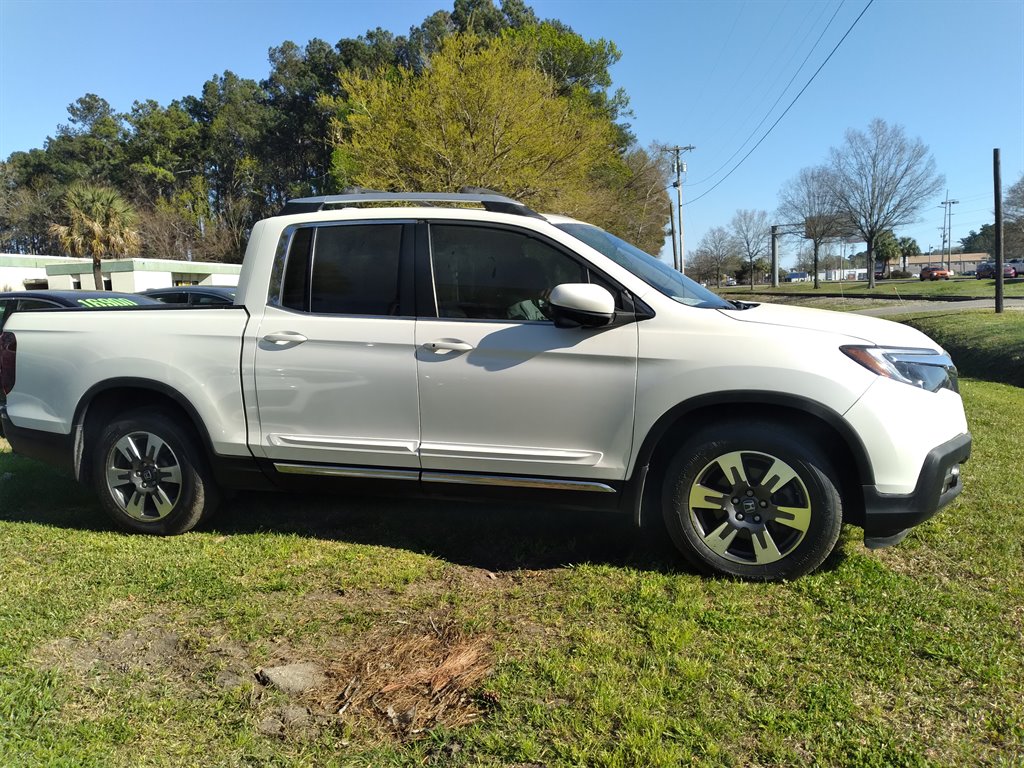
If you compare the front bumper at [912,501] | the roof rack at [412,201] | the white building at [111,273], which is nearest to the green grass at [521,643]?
the front bumper at [912,501]

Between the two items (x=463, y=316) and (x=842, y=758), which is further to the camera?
(x=463, y=316)

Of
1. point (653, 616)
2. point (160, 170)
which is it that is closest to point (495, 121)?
point (653, 616)

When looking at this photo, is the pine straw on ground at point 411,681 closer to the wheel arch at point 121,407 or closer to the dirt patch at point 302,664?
the dirt patch at point 302,664

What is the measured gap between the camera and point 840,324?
3.50 meters

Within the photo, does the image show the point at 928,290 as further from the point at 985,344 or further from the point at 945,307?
the point at 985,344

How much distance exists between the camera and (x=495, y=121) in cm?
1920

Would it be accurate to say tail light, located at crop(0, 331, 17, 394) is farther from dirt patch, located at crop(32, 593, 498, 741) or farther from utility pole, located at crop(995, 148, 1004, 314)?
utility pole, located at crop(995, 148, 1004, 314)

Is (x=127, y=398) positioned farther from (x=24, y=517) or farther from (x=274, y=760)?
(x=274, y=760)

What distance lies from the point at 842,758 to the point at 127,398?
13.6 feet

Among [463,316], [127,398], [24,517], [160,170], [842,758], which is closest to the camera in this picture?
[842,758]

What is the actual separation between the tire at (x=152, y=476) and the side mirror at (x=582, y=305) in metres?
2.33

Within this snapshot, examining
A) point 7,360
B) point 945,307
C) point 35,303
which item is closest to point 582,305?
point 7,360

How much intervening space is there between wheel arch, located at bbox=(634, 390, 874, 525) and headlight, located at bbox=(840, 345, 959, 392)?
298mm

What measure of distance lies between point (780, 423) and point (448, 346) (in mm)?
1662
